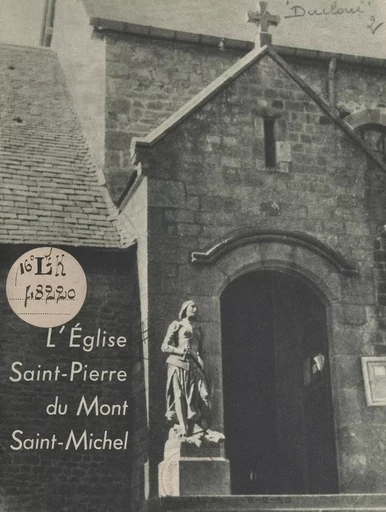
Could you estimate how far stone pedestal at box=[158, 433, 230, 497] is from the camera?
9.84 metres

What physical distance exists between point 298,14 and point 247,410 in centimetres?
868

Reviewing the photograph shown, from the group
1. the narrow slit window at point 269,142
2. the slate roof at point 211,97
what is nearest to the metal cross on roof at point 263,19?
the slate roof at point 211,97

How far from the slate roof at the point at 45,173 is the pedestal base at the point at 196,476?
12.0 feet

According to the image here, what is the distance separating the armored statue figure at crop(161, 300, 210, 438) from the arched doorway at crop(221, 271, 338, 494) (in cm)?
222

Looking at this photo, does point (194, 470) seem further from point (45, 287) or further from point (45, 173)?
point (45, 173)

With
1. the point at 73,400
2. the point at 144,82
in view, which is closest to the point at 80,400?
the point at 73,400

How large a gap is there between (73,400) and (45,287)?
1651mm

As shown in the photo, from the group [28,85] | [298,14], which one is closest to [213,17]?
[298,14]

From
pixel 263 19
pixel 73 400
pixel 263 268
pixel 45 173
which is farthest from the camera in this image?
pixel 45 173

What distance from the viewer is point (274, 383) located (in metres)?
13.5

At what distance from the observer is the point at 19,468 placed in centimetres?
1115

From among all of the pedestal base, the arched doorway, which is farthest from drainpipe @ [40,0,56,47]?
the pedestal base

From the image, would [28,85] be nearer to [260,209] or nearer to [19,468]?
[260,209]
